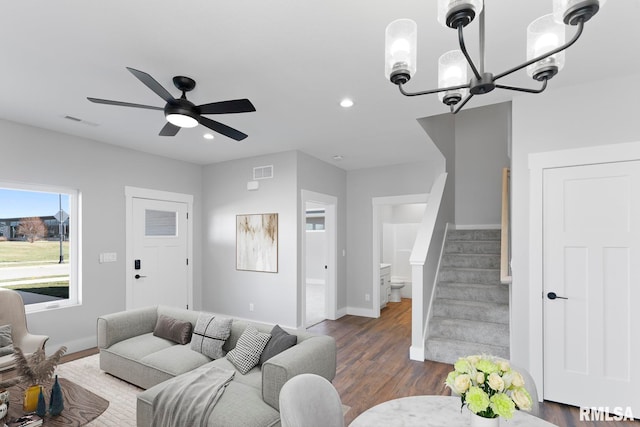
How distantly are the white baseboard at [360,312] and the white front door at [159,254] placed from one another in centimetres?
284

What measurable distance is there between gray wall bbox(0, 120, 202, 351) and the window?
0.13m

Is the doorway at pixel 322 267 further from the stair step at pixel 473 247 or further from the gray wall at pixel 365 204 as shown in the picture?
the stair step at pixel 473 247

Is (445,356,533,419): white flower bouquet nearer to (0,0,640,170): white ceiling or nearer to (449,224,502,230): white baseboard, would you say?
(0,0,640,170): white ceiling

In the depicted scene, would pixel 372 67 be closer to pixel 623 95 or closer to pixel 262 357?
pixel 623 95

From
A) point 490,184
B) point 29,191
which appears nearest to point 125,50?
point 29,191

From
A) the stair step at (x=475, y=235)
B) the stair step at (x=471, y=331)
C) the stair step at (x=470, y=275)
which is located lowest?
the stair step at (x=471, y=331)

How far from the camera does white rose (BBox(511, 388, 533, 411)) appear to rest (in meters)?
1.12

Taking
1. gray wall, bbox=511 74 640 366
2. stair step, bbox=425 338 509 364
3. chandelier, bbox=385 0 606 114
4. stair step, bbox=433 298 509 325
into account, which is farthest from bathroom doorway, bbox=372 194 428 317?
chandelier, bbox=385 0 606 114

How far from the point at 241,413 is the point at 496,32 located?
9.29 ft

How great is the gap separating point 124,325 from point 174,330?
54 centimetres

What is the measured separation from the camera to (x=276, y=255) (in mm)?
4906

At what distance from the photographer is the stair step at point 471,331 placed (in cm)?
365

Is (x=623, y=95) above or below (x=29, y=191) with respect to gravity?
above

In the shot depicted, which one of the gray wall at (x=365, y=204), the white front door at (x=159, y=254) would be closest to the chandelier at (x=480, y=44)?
the gray wall at (x=365, y=204)
